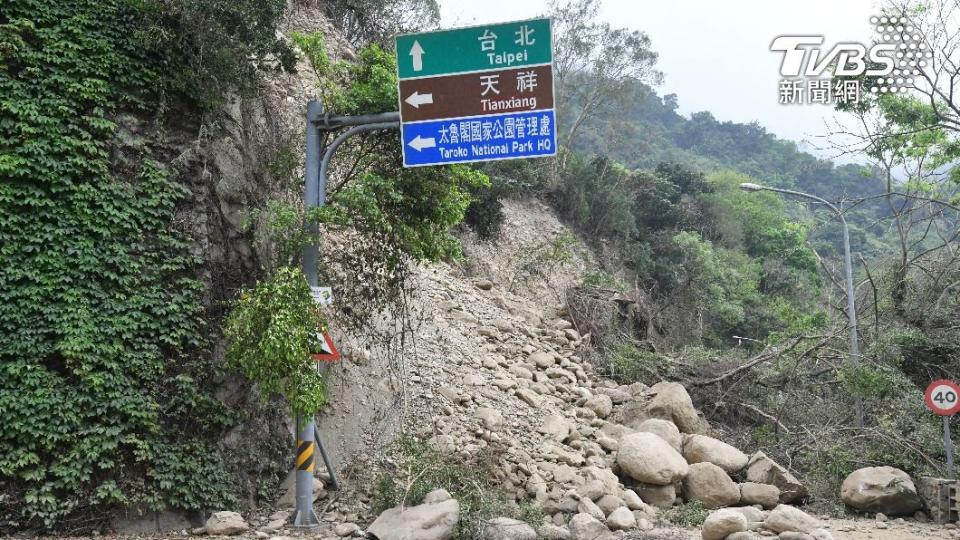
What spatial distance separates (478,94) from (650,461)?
6.19 metres

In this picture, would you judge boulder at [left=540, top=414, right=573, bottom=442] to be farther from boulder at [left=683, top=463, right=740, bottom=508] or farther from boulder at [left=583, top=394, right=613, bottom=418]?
boulder at [left=683, top=463, right=740, bottom=508]

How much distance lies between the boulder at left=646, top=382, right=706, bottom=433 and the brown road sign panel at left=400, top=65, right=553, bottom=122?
717 centimetres

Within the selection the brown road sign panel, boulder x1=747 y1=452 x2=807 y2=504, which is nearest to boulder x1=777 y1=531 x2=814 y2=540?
boulder x1=747 y1=452 x2=807 y2=504

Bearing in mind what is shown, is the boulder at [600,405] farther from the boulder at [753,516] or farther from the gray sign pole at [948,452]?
the gray sign pole at [948,452]

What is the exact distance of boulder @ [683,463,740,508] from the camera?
459 inches

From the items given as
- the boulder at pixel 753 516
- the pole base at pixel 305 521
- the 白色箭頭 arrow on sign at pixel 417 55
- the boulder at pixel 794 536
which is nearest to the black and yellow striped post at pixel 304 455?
the pole base at pixel 305 521

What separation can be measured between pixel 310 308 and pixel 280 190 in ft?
12.6

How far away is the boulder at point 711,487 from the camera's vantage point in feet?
38.2

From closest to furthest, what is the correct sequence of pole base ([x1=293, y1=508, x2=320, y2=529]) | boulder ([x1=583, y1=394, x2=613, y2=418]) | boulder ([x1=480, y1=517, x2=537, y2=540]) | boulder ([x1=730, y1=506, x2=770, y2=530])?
boulder ([x1=480, y1=517, x2=537, y2=540]) → pole base ([x1=293, y1=508, x2=320, y2=529]) → boulder ([x1=730, y1=506, x2=770, y2=530]) → boulder ([x1=583, y1=394, x2=613, y2=418])

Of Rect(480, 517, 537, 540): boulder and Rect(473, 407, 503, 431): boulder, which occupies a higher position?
Rect(473, 407, 503, 431): boulder

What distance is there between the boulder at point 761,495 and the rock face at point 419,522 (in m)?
5.26

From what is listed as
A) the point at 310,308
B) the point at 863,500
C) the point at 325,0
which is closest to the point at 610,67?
the point at 325,0

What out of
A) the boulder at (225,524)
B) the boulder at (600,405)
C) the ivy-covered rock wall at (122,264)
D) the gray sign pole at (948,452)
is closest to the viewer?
the ivy-covered rock wall at (122,264)

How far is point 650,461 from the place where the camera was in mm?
11742
